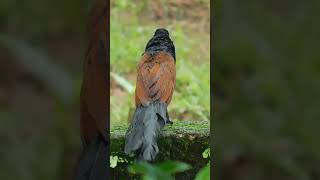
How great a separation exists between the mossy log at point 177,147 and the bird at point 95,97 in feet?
0.11

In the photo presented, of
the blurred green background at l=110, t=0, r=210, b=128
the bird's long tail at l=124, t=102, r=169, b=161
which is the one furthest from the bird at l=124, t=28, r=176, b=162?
the blurred green background at l=110, t=0, r=210, b=128

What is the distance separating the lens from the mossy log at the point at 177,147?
3.15 ft

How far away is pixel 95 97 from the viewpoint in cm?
92

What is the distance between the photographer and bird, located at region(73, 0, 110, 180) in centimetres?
91

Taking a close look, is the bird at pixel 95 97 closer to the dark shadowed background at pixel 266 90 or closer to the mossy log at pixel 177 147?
the mossy log at pixel 177 147

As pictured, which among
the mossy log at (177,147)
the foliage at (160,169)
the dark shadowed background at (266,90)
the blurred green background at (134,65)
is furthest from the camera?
the blurred green background at (134,65)

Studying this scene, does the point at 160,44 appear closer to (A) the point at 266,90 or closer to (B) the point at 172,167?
(B) the point at 172,167

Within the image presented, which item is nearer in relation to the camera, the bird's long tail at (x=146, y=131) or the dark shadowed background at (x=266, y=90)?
the bird's long tail at (x=146, y=131)

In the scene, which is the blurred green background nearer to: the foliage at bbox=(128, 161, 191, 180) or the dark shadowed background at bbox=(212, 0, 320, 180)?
the dark shadowed background at bbox=(212, 0, 320, 180)

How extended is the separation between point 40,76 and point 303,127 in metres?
0.47

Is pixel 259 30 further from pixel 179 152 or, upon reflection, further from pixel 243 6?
pixel 179 152

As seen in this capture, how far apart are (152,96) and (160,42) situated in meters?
0.08

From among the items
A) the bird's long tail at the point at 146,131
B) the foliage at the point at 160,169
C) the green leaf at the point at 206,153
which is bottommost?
the foliage at the point at 160,169

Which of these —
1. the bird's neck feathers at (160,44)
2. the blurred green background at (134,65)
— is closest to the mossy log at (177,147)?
the bird's neck feathers at (160,44)
